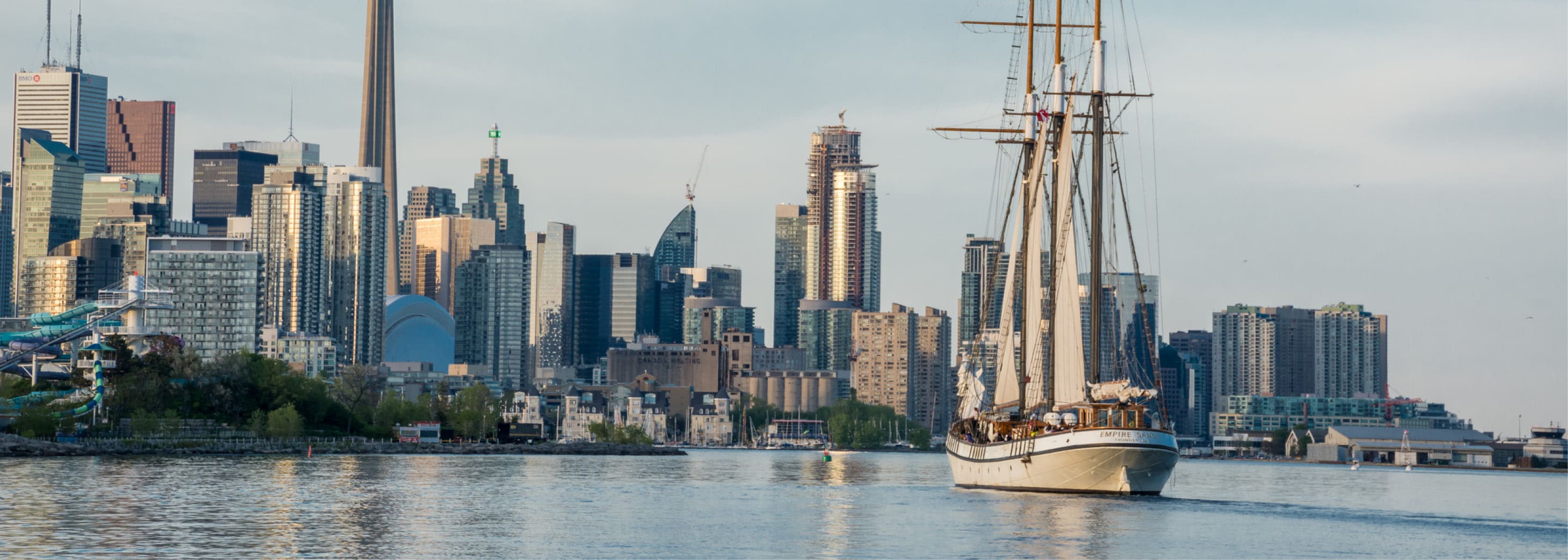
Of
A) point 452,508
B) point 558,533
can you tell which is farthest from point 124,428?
point 558,533

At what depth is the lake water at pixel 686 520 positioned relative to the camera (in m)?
73.6

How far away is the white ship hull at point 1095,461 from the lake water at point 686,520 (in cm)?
196

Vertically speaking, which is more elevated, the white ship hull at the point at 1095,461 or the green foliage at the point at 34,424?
the white ship hull at the point at 1095,461

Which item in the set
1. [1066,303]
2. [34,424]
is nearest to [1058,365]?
[1066,303]

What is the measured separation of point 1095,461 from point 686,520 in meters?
23.3

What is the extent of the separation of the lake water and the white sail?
670 cm

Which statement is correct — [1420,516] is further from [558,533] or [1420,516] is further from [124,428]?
[124,428]

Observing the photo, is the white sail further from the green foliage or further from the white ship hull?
the green foliage

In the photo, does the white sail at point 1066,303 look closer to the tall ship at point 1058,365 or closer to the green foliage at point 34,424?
the tall ship at point 1058,365

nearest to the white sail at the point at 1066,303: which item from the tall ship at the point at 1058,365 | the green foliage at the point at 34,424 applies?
the tall ship at the point at 1058,365

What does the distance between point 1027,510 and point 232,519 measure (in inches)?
1473

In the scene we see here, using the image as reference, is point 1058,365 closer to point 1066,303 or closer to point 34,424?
point 1066,303

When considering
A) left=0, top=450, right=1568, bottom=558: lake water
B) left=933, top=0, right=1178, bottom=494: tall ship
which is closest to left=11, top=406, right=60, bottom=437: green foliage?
left=0, top=450, right=1568, bottom=558: lake water

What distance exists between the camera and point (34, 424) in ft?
607
